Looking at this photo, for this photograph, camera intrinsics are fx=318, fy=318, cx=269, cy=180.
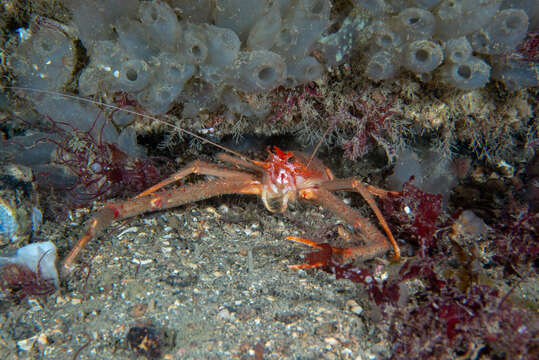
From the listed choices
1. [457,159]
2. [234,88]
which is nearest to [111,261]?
[234,88]

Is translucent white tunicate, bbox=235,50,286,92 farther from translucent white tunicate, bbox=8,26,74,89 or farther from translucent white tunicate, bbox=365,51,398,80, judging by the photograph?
translucent white tunicate, bbox=8,26,74,89

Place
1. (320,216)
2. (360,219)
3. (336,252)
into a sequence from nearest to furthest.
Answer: (336,252) < (360,219) < (320,216)

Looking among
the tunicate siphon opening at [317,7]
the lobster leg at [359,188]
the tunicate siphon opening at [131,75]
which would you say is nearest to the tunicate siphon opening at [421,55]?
the tunicate siphon opening at [317,7]

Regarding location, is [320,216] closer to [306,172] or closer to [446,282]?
[306,172]

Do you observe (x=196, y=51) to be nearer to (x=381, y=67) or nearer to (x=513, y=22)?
(x=381, y=67)

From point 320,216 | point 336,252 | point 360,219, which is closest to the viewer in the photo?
point 336,252

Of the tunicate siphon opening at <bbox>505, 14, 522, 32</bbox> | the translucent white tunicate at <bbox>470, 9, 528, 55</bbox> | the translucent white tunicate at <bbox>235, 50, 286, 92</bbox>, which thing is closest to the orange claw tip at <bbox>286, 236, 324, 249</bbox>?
the translucent white tunicate at <bbox>235, 50, 286, 92</bbox>

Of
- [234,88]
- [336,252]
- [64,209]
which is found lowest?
[336,252]
